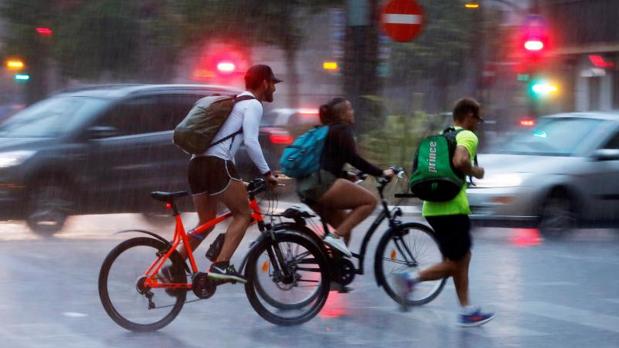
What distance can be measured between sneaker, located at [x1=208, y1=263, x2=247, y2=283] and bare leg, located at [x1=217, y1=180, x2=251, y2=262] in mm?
57

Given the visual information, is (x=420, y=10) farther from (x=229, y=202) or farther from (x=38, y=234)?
(x=229, y=202)

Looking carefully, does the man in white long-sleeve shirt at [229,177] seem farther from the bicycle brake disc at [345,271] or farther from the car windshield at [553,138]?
the car windshield at [553,138]

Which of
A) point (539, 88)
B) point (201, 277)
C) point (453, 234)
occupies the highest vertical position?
point (539, 88)

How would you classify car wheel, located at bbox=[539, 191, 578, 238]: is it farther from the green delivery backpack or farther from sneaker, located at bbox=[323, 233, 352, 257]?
the green delivery backpack

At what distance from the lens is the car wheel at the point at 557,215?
1445cm

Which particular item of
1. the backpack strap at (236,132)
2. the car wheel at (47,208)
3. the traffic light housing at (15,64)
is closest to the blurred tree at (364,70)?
the car wheel at (47,208)

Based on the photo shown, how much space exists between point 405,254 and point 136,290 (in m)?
2.15

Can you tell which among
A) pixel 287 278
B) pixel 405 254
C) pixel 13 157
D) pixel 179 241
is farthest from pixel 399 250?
pixel 13 157

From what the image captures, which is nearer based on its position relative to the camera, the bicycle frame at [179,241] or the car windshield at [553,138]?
the bicycle frame at [179,241]

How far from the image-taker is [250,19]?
78.4 ft

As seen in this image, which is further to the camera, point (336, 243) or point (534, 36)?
point (534, 36)

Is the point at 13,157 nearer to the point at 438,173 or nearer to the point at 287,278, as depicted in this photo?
the point at 287,278

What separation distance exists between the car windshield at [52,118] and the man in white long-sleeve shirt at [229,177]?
5.95 m

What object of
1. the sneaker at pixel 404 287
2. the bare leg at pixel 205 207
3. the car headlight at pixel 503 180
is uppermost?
the bare leg at pixel 205 207
